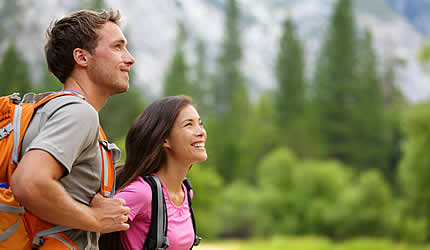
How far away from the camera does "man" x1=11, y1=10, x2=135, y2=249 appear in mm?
1450

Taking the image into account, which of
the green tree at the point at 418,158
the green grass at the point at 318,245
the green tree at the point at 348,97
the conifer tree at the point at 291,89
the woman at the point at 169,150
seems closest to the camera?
the woman at the point at 169,150

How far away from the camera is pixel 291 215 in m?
31.5

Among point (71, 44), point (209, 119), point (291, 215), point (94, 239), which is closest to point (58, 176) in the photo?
point (94, 239)

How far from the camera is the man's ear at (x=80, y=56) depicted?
1771mm

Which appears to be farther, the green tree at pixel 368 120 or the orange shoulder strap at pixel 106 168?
the green tree at pixel 368 120

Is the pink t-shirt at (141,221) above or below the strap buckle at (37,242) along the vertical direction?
above

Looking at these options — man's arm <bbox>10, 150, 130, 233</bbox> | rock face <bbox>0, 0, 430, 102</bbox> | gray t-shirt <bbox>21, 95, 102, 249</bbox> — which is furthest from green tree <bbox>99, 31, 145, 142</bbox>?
man's arm <bbox>10, 150, 130, 233</bbox>

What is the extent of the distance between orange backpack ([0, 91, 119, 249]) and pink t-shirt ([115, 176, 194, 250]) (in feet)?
1.67

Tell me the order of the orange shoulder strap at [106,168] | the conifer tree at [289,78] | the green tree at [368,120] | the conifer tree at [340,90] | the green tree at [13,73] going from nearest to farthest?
the orange shoulder strap at [106,168] < the green tree at [13,73] < the green tree at [368,120] < the conifer tree at [340,90] < the conifer tree at [289,78]

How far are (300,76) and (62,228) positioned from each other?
1448 inches

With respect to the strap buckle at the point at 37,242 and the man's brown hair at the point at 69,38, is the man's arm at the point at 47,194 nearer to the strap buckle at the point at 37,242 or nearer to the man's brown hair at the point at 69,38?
the strap buckle at the point at 37,242

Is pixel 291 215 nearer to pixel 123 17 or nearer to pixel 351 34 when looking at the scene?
pixel 351 34

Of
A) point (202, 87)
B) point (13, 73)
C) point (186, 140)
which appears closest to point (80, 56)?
point (186, 140)

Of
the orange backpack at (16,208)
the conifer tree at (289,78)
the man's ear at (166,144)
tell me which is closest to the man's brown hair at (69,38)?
the orange backpack at (16,208)
